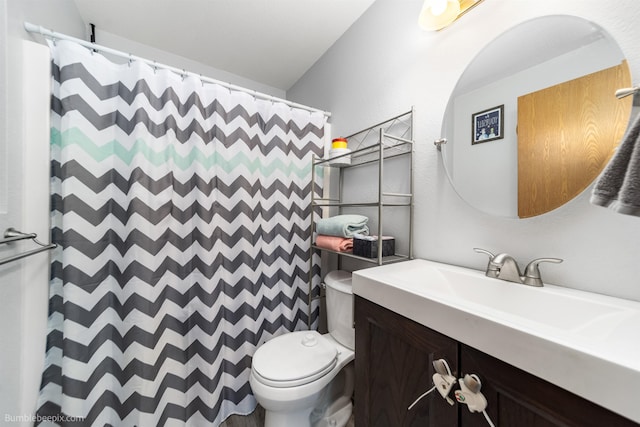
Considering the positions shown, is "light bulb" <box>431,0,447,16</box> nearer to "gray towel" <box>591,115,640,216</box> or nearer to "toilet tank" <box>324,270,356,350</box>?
"gray towel" <box>591,115,640,216</box>

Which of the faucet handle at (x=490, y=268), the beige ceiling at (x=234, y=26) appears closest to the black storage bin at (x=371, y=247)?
the faucet handle at (x=490, y=268)

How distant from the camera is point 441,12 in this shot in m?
0.92

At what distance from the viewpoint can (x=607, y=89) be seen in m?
0.61

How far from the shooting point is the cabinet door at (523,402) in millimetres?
361

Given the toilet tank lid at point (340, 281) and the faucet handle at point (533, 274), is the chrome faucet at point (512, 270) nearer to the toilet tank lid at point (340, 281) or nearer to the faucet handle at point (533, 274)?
the faucet handle at point (533, 274)

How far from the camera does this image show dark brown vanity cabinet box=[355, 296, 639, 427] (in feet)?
1.29

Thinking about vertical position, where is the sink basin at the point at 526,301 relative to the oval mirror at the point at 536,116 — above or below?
below

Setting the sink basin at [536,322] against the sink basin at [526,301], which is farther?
the sink basin at [526,301]

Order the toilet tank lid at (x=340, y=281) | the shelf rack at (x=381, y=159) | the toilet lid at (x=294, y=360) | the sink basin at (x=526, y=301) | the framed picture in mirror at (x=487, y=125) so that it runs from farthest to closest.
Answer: the toilet tank lid at (x=340, y=281)
the shelf rack at (x=381, y=159)
the toilet lid at (x=294, y=360)
the framed picture in mirror at (x=487, y=125)
the sink basin at (x=526, y=301)

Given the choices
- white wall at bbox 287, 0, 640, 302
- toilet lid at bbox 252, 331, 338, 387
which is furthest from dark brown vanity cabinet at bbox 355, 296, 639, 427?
white wall at bbox 287, 0, 640, 302

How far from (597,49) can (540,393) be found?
911 mm

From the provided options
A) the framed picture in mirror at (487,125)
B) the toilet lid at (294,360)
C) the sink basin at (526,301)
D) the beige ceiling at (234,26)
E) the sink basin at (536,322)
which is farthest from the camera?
the beige ceiling at (234,26)

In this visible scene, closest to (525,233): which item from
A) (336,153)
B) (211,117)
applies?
(336,153)

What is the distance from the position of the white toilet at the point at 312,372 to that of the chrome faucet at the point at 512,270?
612mm
